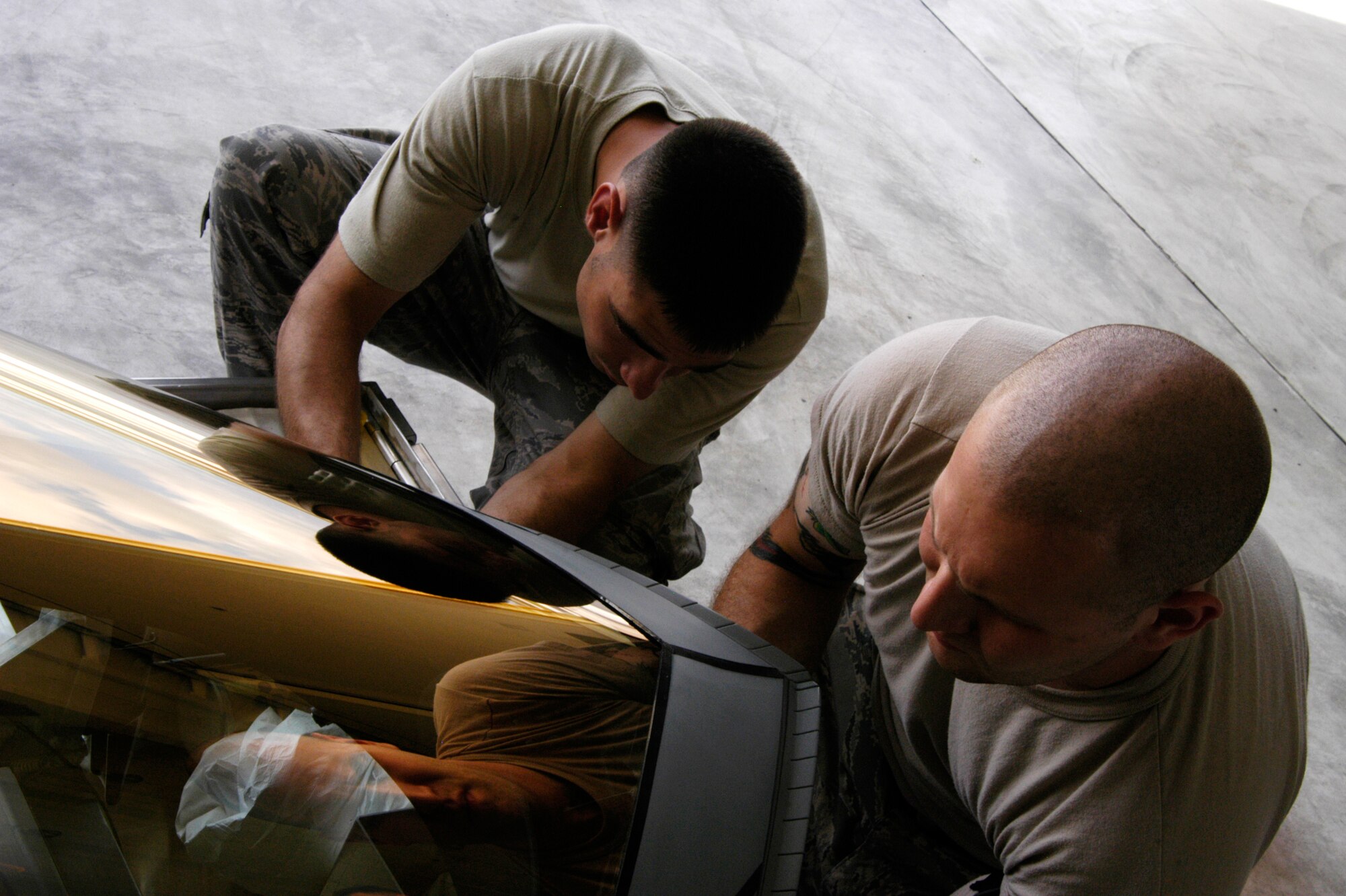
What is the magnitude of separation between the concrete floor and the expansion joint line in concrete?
0.5 inches

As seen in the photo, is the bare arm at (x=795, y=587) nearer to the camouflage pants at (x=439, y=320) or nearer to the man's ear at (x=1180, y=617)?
the camouflage pants at (x=439, y=320)

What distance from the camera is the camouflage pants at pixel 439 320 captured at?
142 centimetres

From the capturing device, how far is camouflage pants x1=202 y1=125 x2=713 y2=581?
142cm

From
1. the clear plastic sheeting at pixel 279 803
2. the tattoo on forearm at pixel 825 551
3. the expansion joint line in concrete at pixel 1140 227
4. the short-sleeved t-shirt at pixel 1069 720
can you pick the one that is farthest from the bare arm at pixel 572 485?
the expansion joint line in concrete at pixel 1140 227

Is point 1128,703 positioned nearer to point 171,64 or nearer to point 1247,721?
point 1247,721

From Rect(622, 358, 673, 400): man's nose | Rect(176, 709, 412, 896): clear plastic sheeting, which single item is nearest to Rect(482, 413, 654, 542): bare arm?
Rect(622, 358, 673, 400): man's nose

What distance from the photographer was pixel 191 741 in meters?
0.61

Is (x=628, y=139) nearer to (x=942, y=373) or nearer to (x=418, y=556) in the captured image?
(x=942, y=373)

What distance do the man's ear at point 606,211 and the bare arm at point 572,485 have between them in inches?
11.2

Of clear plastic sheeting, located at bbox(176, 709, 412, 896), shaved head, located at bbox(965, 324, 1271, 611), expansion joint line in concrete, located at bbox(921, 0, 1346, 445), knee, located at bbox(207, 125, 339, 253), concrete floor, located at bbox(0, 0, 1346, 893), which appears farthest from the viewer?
expansion joint line in concrete, located at bbox(921, 0, 1346, 445)

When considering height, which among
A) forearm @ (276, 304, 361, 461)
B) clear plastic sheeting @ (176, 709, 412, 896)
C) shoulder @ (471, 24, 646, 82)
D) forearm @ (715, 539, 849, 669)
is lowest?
forearm @ (715, 539, 849, 669)

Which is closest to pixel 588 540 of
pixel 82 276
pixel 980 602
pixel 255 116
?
pixel 980 602

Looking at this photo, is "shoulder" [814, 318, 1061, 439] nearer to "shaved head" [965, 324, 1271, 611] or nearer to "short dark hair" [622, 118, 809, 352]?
"short dark hair" [622, 118, 809, 352]

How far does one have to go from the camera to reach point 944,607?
0.81m
